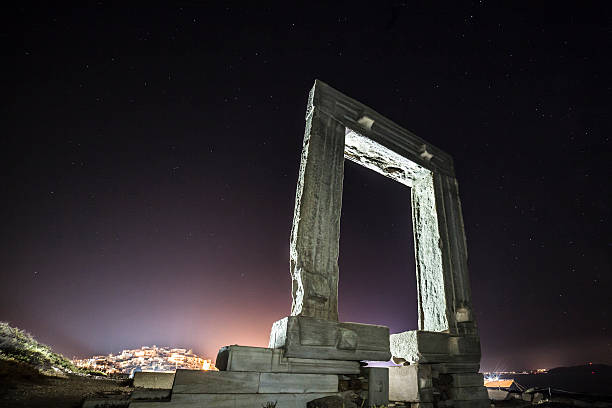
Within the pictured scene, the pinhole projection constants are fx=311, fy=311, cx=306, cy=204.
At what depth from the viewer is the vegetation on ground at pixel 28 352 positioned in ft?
25.8

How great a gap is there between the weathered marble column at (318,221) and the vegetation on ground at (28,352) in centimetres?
779

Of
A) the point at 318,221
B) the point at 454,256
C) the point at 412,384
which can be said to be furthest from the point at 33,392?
the point at 454,256

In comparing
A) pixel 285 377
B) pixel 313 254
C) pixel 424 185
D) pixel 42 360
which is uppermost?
pixel 424 185

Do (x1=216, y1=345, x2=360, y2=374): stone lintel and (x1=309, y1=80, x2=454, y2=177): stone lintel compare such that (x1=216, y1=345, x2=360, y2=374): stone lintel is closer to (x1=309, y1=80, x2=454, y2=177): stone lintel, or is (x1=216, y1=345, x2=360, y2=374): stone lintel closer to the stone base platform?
the stone base platform

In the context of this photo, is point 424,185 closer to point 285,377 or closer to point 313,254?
point 313,254

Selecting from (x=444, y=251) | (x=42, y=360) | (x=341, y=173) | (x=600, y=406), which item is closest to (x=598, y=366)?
(x=600, y=406)

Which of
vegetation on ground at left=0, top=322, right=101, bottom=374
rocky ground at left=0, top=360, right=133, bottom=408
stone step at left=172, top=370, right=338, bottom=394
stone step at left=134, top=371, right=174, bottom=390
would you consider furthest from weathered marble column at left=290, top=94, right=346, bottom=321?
vegetation on ground at left=0, top=322, right=101, bottom=374

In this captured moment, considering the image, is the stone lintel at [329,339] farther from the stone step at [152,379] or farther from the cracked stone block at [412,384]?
the stone step at [152,379]

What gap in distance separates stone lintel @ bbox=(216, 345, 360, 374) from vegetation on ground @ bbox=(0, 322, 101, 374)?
24.0ft

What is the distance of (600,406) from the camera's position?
6309 mm

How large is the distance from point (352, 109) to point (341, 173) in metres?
1.46

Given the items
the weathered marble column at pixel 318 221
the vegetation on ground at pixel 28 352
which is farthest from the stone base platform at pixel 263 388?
the vegetation on ground at pixel 28 352

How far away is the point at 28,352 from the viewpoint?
8352 mm

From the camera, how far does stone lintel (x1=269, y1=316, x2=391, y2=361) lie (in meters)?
3.72
